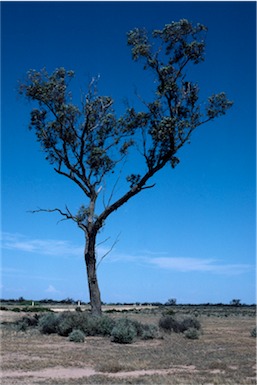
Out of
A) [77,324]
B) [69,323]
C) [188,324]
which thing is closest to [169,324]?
[188,324]

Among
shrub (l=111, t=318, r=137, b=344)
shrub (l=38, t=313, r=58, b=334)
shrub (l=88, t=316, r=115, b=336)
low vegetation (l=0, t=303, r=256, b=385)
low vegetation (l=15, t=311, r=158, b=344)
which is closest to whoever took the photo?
low vegetation (l=0, t=303, r=256, b=385)

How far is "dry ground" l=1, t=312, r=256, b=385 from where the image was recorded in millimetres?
11211

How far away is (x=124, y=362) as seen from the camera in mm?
13617

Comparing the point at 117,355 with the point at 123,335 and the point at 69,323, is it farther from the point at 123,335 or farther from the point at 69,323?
the point at 69,323

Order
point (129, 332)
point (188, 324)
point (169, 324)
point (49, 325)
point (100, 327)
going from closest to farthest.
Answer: point (129, 332), point (100, 327), point (49, 325), point (188, 324), point (169, 324)

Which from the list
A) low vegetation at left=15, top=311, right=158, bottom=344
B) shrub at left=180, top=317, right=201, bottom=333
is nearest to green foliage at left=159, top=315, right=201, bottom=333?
shrub at left=180, top=317, right=201, bottom=333

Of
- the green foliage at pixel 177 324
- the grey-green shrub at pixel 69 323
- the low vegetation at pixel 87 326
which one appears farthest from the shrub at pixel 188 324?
the grey-green shrub at pixel 69 323

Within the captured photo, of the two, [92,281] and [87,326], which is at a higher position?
[92,281]

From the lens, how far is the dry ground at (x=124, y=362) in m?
11.2

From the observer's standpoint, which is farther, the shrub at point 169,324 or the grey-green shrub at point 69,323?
the shrub at point 169,324

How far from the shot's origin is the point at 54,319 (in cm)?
2281

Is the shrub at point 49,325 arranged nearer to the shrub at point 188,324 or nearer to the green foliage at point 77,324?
the green foliage at point 77,324

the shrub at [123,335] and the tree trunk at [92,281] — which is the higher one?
the tree trunk at [92,281]

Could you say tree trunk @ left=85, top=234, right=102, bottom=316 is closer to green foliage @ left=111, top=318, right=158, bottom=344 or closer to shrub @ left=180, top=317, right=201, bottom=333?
green foliage @ left=111, top=318, right=158, bottom=344
